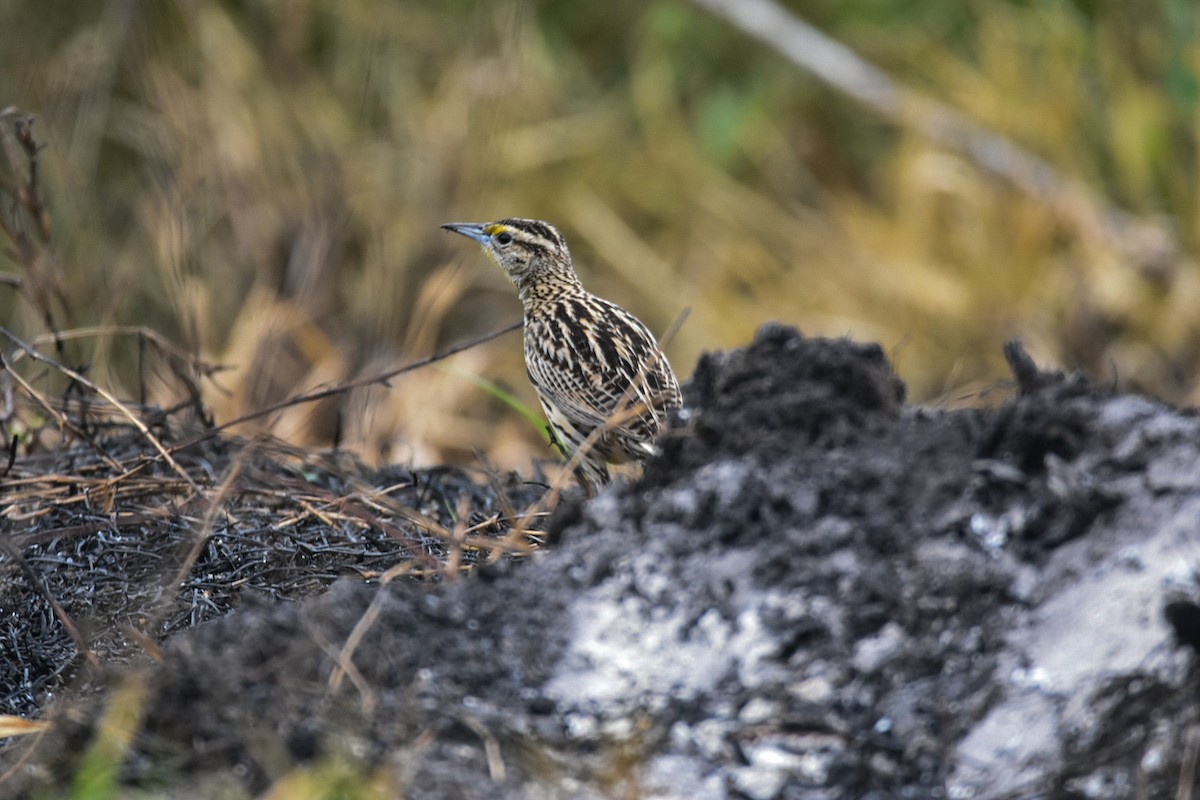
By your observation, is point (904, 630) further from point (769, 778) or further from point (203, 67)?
point (203, 67)

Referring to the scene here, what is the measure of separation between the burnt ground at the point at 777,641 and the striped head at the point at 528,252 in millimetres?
2898

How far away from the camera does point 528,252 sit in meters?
5.91

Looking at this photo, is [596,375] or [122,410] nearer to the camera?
[122,410]

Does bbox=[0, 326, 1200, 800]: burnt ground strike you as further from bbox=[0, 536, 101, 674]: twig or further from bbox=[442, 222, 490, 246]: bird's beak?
bbox=[442, 222, 490, 246]: bird's beak

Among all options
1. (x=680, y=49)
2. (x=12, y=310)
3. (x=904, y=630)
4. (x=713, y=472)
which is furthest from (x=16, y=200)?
(x=680, y=49)

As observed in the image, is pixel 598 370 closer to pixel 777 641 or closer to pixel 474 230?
pixel 474 230

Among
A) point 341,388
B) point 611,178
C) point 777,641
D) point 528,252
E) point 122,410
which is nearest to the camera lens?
point 777,641

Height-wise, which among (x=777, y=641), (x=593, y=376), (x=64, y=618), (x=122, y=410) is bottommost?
(x=64, y=618)

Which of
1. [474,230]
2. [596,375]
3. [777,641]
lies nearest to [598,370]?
[596,375]

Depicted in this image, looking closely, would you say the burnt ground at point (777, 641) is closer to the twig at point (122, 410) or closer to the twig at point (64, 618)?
the twig at point (64, 618)

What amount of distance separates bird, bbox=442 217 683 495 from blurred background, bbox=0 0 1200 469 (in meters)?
2.59

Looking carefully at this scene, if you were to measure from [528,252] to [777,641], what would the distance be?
138 inches

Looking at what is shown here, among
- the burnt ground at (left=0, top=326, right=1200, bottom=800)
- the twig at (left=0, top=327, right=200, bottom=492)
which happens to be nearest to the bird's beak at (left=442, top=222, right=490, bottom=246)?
the twig at (left=0, top=327, right=200, bottom=492)

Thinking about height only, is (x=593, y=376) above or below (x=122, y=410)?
above
